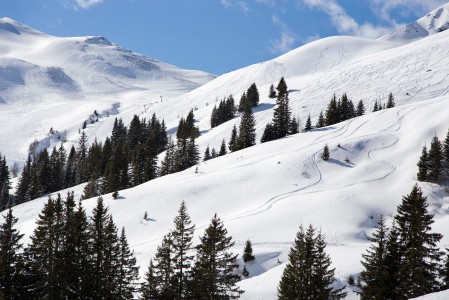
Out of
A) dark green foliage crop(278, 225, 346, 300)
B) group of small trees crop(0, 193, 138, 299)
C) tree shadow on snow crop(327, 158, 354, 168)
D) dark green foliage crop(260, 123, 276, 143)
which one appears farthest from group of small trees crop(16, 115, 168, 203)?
dark green foliage crop(278, 225, 346, 300)

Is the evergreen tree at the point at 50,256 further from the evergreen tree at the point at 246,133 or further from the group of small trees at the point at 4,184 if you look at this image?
the group of small trees at the point at 4,184

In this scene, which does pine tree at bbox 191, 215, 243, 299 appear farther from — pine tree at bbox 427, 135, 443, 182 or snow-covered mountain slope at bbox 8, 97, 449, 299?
pine tree at bbox 427, 135, 443, 182

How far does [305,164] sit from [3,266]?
4416 centimetres

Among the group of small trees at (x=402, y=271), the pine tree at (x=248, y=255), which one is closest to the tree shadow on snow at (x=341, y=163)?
the pine tree at (x=248, y=255)

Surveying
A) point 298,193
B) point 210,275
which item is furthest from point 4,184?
point 210,275

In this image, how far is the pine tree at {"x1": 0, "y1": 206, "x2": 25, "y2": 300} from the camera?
2119 cm

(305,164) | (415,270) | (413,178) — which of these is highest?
(305,164)

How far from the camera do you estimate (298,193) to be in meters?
51.5

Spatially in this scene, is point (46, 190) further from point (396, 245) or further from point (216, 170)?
point (396, 245)

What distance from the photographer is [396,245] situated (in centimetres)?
2111

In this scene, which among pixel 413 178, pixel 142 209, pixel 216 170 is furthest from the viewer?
pixel 216 170

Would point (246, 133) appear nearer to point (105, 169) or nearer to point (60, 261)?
point (105, 169)

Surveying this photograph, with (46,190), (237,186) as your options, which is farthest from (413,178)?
(46,190)

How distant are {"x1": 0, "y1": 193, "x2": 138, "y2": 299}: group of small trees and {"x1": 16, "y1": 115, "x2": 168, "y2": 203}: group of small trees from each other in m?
48.6
